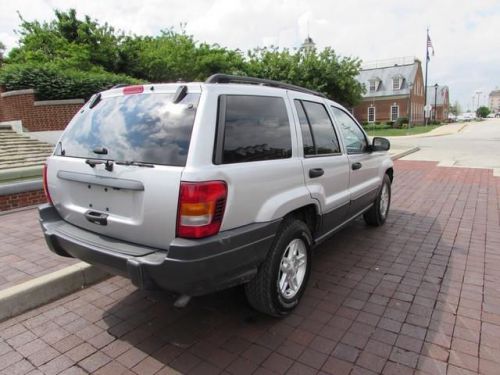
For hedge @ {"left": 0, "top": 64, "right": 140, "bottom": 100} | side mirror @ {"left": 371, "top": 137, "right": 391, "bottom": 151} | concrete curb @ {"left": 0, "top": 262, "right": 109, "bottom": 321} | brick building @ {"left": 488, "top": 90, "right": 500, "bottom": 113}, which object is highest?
brick building @ {"left": 488, "top": 90, "right": 500, "bottom": 113}

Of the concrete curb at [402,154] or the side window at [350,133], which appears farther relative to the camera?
the concrete curb at [402,154]

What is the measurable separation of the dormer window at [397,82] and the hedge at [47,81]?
5011 cm

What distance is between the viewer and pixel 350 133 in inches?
176

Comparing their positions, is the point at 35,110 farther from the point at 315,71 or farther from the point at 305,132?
the point at 315,71

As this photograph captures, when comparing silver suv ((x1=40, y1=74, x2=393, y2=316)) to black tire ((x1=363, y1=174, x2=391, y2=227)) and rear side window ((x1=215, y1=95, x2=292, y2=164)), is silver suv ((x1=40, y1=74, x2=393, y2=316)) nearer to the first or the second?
rear side window ((x1=215, y1=95, x2=292, y2=164))

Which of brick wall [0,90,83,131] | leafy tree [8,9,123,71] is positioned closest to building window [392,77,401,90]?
leafy tree [8,9,123,71]

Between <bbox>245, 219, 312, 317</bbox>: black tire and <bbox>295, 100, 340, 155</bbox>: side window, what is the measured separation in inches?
29.5

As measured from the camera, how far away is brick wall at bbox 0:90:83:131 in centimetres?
1235

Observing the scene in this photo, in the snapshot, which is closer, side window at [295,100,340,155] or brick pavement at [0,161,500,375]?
brick pavement at [0,161,500,375]

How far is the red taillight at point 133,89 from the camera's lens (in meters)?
2.87

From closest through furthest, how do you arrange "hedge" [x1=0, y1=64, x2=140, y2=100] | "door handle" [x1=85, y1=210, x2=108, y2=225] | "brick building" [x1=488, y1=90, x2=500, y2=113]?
"door handle" [x1=85, y1=210, x2=108, y2=225] → "hedge" [x1=0, y1=64, x2=140, y2=100] → "brick building" [x1=488, y1=90, x2=500, y2=113]

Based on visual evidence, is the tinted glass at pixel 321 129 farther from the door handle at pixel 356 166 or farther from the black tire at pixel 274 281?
the black tire at pixel 274 281

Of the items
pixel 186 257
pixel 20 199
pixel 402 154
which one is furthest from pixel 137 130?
pixel 402 154

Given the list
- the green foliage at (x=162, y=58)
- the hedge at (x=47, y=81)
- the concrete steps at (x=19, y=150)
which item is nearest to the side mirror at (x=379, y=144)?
the concrete steps at (x=19, y=150)
